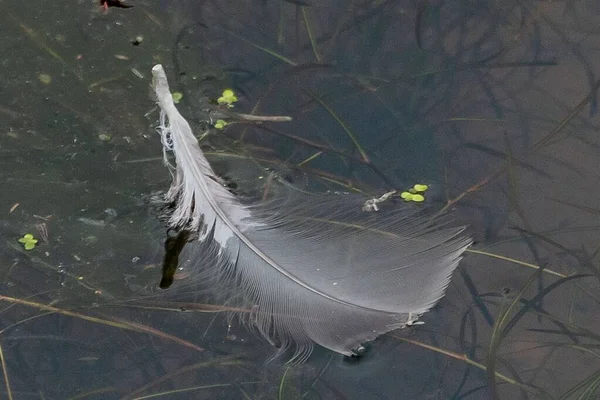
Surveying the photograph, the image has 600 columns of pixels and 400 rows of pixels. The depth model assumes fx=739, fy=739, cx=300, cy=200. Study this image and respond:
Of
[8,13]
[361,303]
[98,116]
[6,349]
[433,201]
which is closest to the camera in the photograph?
[361,303]

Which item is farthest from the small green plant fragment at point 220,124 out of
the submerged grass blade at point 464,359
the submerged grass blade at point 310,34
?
the submerged grass blade at point 464,359

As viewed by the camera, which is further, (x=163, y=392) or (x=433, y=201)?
(x=433, y=201)

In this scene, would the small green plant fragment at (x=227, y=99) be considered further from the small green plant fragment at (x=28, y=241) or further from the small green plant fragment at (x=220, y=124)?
the small green plant fragment at (x=28, y=241)

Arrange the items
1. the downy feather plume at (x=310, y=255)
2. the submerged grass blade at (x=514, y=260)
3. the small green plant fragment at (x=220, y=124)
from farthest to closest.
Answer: the small green plant fragment at (x=220, y=124)
the submerged grass blade at (x=514, y=260)
the downy feather plume at (x=310, y=255)

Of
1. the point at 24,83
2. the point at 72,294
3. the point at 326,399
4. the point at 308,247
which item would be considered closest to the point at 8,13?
the point at 24,83

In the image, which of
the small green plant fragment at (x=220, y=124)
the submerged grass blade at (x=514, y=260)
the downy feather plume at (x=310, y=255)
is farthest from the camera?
the small green plant fragment at (x=220, y=124)

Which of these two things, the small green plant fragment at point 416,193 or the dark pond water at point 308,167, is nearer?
the dark pond water at point 308,167

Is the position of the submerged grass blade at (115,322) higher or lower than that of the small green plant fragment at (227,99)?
lower

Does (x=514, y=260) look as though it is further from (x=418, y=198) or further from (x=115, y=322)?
(x=115, y=322)

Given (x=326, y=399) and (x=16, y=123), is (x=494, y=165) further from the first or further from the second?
(x=16, y=123)
